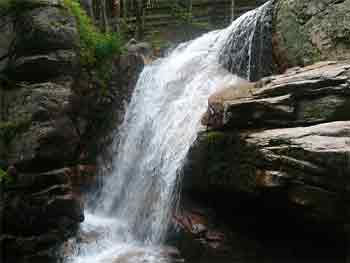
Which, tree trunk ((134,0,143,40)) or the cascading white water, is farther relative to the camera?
tree trunk ((134,0,143,40))

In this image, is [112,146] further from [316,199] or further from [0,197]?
[316,199]

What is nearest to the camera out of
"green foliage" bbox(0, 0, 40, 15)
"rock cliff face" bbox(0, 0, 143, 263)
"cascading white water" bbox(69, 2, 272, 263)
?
"rock cliff face" bbox(0, 0, 143, 263)

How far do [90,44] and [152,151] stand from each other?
110 inches

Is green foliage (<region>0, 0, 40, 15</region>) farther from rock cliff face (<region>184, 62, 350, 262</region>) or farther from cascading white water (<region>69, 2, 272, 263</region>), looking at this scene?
rock cliff face (<region>184, 62, 350, 262</region>)

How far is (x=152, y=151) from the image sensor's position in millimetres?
8055

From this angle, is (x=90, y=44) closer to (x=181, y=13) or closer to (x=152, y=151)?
(x=152, y=151)

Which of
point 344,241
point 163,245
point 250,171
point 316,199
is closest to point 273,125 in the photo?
point 250,171

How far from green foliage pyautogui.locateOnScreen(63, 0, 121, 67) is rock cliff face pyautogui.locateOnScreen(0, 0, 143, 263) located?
0.90 feet

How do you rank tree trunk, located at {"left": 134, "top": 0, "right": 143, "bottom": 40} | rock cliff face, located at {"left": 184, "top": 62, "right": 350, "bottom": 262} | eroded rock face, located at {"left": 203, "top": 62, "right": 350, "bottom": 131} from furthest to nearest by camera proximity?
tree trunk, located at {"left": 134, "top": 0, "right": 143, "bottom": 40} < eroded rock face, located at {"left": 203, "top": 62, "right": 350, "bottom": 131} < rock cliff face, located at {"left": 184, "top": 62, "right": 350, "bottom": 262}

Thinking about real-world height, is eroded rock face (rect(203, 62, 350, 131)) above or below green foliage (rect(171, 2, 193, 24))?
below

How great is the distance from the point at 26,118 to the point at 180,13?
8.94 meters

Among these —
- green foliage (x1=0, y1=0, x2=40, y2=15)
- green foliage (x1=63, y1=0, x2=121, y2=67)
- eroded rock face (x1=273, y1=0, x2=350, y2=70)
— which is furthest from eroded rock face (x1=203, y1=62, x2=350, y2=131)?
green foliage (x1=0, y1=0, x2=40, y2=15)

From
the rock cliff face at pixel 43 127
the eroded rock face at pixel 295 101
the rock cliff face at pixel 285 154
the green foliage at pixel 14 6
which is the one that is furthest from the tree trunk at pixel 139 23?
the eroded rock face at pixel 295 101

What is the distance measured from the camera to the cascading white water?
266 inches
